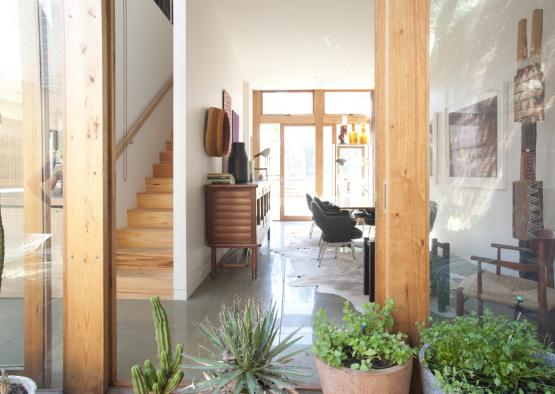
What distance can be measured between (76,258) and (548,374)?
2.13 m

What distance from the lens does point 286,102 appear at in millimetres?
11273

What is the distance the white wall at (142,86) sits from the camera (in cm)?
501

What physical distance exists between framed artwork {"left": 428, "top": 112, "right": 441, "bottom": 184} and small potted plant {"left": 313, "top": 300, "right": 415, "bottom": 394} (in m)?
0.64

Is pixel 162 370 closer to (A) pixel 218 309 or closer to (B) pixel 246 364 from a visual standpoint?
(B) pixel 246 364

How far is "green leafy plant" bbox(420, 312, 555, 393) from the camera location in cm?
166

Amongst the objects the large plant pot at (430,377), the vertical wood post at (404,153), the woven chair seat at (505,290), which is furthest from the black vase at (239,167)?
the large plant pot at (430,377)

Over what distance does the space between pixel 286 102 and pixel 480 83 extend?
9.32 meters

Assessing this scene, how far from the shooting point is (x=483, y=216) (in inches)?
84.4

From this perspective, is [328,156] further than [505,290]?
Yes

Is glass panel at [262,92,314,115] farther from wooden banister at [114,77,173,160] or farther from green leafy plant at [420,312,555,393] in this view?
green leafy plant at [420,312,555,393]

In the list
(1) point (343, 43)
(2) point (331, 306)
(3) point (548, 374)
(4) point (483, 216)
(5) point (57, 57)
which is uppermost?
(1) point (343, 43)

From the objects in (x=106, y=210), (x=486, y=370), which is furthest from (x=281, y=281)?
(x=486, y=370)

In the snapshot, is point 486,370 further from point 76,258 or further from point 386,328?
point 76,258

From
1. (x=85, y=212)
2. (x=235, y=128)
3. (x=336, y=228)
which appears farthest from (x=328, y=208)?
(x=85, y=212)
